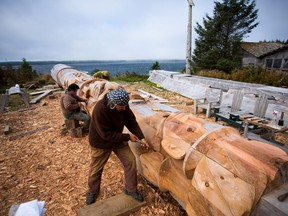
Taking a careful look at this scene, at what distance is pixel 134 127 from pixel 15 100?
931 centimetres

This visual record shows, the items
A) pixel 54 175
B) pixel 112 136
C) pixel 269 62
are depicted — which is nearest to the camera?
pixel 112 136

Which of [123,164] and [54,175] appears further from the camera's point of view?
[54,175]

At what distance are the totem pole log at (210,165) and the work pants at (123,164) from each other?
0.28 metres

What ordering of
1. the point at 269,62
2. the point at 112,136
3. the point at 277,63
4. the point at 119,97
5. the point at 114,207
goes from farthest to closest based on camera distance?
the point at 269,62
the point at 277,63
the point at 114,207
the point at 112,136
the point at 119,97

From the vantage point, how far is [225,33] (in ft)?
57.3

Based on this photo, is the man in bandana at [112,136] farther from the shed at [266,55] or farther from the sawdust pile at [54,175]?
the shed at [266,55]

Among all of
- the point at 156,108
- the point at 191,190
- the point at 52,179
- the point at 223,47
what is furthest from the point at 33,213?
the point at 223,47

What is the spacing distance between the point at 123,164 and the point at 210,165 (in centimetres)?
139

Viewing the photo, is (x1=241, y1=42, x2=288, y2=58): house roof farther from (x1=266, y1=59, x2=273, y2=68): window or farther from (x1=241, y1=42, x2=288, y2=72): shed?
(x1=266, y1=59, x2=273, y2=68): window

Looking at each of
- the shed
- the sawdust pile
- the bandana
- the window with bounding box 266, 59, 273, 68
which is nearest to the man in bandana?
the bandana

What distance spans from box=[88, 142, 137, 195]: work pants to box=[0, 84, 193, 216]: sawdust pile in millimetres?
336

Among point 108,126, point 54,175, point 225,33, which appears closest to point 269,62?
point 225,33

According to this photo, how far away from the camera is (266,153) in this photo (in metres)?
1.68

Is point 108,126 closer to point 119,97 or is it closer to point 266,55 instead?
point 119,97
